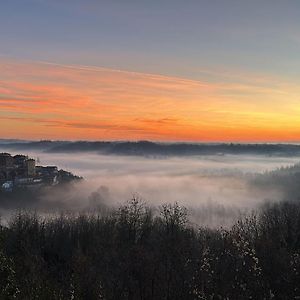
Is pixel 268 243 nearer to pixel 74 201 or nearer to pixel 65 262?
pixel 65 262

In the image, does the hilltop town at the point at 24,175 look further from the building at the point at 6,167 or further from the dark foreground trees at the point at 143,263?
the dark foreground trees at the point at 143,263

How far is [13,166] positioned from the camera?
15712 centimetres

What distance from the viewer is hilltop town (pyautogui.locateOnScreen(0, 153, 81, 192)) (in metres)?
138

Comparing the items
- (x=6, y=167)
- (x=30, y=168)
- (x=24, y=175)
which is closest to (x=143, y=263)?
(x=24, y=175)

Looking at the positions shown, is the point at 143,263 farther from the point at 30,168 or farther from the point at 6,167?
the point at 6,167

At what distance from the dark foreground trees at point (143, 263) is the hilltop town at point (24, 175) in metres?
67.1

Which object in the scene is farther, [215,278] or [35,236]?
[35,236]

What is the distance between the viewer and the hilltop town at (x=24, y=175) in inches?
5428

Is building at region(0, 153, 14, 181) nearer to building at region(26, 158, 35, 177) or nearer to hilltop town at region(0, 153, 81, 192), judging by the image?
hilltop town at region(0, 153, 81, 192)

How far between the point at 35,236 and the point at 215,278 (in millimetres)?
38168

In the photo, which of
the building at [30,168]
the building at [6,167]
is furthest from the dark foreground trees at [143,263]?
the building at [30,168]

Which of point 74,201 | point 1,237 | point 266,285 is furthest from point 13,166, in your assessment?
point 1,237

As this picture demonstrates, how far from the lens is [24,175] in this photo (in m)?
145

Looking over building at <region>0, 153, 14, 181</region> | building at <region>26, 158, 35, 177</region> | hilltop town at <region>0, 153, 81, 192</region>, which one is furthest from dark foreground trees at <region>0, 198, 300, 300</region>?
building at <region>26, 158, 35, 177</region>
